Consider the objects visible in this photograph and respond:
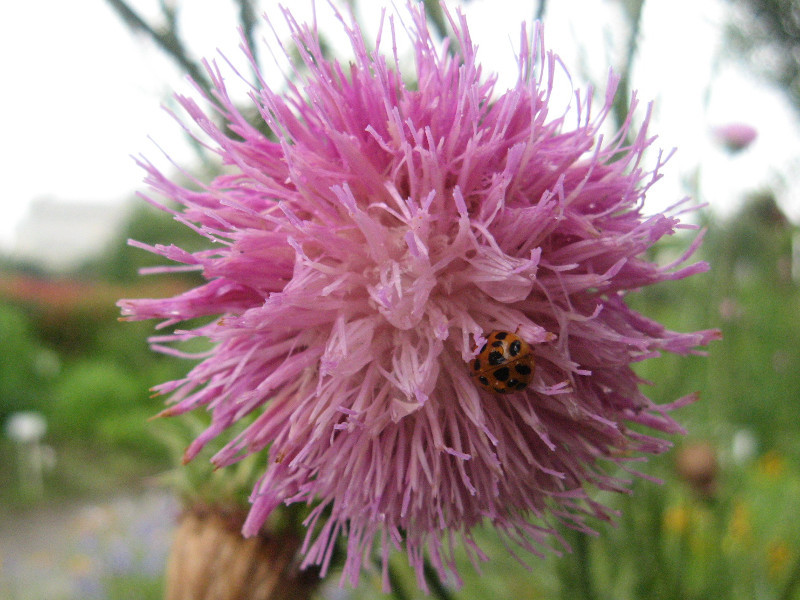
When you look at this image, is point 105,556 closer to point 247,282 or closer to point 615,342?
point 247,282

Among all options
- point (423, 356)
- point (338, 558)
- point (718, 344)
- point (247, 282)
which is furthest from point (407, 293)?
point (718, 344)

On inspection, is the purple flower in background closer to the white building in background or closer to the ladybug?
the ladybug

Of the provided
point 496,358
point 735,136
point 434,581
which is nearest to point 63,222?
point 735,136

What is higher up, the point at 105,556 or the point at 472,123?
the point at 472,123

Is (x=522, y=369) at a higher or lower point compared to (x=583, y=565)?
higher

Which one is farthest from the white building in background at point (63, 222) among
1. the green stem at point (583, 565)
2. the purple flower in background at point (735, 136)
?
the green stem at point (583, 565)

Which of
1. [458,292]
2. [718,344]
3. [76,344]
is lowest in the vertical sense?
[76,344]

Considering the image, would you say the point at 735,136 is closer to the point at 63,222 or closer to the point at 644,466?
the point at 644,466
